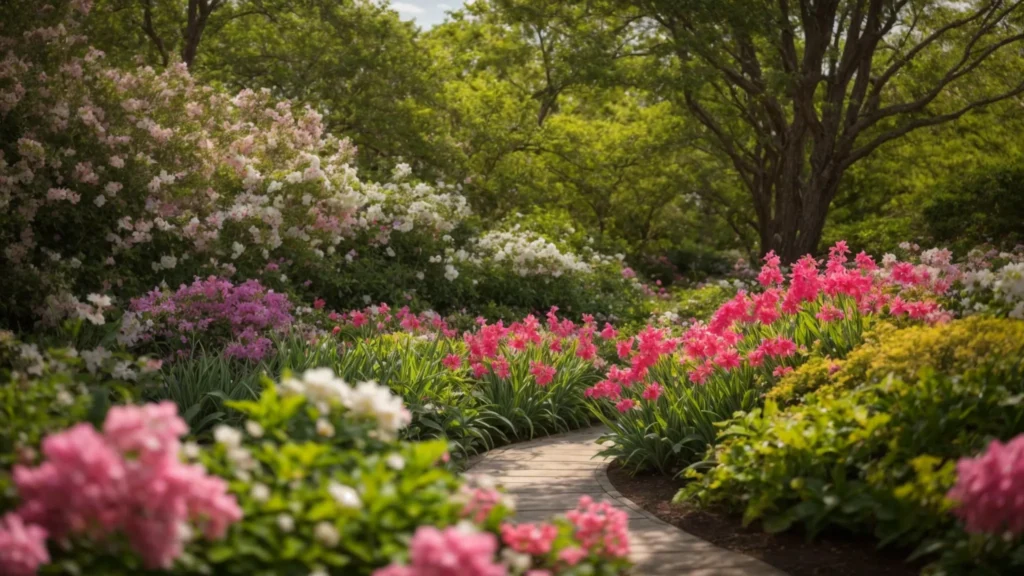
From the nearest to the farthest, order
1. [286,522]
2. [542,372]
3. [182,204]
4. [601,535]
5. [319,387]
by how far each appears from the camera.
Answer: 1. [286,522]
2. [319,387]
3. [601,535]
4. [542,372]
5. [182,204]

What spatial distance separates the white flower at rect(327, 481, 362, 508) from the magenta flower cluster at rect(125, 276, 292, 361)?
170 inches

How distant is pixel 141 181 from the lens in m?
7.61

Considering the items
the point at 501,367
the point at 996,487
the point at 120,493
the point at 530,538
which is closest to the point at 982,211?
the point at 501,367

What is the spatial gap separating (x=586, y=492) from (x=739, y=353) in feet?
5.34

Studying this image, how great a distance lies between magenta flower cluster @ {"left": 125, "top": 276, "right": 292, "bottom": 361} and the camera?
21.9 ft

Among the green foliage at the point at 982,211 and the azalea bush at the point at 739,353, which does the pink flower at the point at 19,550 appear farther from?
the green foliage at the point at 982,211

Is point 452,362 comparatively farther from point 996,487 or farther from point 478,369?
point 996,487

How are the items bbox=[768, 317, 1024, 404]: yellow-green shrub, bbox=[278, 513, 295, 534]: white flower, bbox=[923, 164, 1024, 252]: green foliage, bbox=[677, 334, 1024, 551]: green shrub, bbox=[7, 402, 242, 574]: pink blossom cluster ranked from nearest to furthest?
bbox=[7, 402, 242, 574]: pink blossom cluster, bbox=[278, 513, 295, 534]: white flower, bbox=[677, 334, 1024, 551]: green shrub, bbox=[768, 317, 1024, 404]: yellow-green shrub, bbox=[923, 164, 1024, 252]: green foliage

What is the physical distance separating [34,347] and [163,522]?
101 inches

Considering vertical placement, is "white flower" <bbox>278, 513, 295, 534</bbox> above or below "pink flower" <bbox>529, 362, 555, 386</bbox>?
above

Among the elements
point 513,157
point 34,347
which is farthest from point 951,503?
point 513,157

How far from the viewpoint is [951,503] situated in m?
3.38

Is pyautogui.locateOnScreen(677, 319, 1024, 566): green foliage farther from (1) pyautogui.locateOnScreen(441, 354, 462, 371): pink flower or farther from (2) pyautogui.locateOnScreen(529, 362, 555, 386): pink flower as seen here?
(1) pyautogui.locateOnScreen(441, 354, 462, 371): pink flower

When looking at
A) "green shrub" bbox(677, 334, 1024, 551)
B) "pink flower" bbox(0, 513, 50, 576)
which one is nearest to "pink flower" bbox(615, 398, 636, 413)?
"green shrub" bbox(677, 334, 1024, 551)
